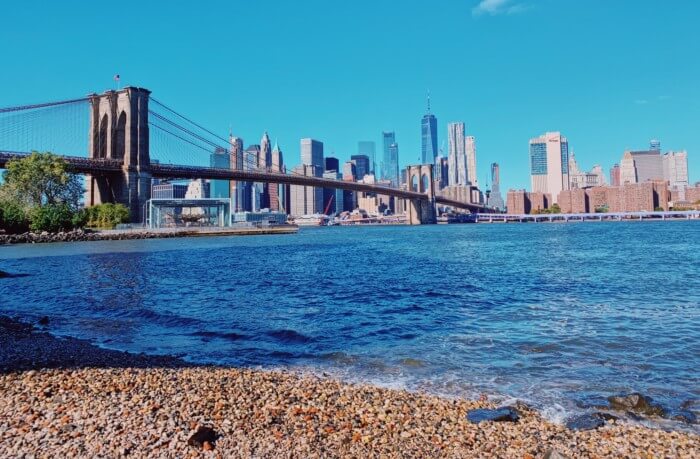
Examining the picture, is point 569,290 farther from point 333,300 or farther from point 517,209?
point 517,209

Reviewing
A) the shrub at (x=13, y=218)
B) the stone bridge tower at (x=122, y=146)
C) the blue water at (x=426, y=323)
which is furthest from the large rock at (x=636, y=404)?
the stone bridge tower at (x=122, y=146)

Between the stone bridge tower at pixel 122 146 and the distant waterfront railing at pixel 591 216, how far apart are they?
10860cm

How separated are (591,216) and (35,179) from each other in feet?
482

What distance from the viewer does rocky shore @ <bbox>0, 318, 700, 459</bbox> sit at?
150 inches

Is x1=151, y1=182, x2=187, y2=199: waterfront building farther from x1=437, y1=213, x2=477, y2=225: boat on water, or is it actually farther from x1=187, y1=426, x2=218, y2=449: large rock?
x1=187, y1=426, x2=218, y2=449: large rock

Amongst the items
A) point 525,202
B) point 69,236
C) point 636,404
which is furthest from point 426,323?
point 525,202

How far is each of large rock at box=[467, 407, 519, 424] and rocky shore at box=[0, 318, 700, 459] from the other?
16mm

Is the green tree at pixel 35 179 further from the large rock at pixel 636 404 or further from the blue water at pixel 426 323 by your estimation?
the large rock at pixel 636 404

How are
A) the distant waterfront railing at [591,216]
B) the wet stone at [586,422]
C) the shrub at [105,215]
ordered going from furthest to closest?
the distant waterfront railing at [591,216]
the shrub at [105,215]
the wet stone at [586,422]

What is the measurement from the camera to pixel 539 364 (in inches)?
265

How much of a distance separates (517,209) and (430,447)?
613ft

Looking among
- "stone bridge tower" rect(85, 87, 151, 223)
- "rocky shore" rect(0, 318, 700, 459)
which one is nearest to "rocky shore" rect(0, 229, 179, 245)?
"stone bridge tower" rect(85, 87, 151, 223)

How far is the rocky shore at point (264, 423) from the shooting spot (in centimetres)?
382

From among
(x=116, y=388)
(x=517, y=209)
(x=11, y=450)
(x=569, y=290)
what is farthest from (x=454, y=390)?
(x=517, y=209)
